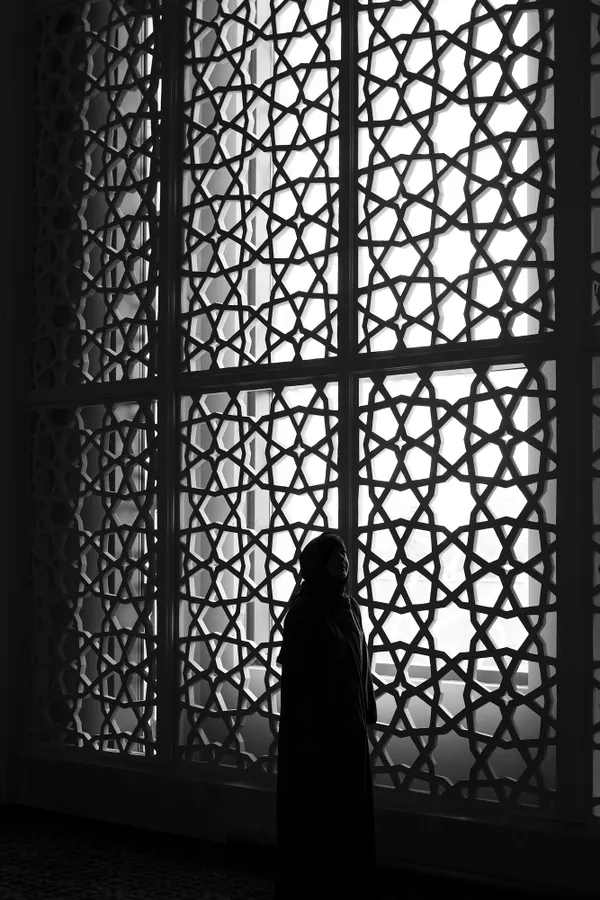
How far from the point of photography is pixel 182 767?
5.18 metres

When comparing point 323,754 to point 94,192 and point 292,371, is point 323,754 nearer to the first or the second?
point 292,371

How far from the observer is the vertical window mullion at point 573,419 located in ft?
13.5

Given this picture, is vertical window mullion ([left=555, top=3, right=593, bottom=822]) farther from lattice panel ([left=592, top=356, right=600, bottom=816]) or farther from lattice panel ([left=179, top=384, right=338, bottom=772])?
lattice panel ([left=179, top=384, right=338, bottom=772])

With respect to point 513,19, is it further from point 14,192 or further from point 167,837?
point 167,837

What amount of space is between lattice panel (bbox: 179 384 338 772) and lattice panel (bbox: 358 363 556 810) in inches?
12.9

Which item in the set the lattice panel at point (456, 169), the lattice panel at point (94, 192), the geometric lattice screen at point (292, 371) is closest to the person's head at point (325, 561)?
the geometric lattice screen at point (292, 371)

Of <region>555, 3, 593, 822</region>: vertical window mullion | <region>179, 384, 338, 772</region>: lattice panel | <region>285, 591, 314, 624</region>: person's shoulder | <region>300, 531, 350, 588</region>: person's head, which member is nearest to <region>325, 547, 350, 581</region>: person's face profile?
<region>300, 531, 350, 588</region>: person's head

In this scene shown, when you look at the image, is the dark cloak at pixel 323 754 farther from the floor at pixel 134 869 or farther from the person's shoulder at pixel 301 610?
the floor at pixel 134 869

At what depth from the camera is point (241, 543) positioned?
16.6 feet

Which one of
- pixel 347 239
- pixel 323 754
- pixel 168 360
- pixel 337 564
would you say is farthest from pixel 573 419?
pixel 168 360

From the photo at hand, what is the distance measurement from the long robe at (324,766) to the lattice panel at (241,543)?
117 centimetres

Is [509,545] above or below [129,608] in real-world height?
above

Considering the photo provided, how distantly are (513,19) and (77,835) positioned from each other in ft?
13.6

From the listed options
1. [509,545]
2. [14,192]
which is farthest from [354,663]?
[14,192]
